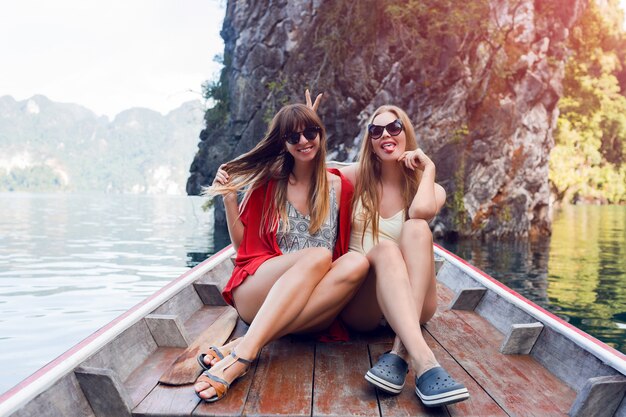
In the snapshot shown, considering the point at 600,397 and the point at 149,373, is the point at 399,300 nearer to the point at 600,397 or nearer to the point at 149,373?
the point at 600,397

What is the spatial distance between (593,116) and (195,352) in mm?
31553

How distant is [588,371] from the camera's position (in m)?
2.38

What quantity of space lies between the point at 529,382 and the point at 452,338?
656 millimetres

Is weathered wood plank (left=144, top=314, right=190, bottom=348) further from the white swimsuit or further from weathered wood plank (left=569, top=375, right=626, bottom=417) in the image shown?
weathered wood plank (left=569, top=375, right=626, bottom=417)

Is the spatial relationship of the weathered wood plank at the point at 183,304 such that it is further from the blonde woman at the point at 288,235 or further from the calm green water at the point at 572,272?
the calm green water at the point at 572,272

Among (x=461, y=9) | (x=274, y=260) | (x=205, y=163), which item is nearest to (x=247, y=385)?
(x=274, y=260)

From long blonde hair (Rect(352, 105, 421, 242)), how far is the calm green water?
4.06m

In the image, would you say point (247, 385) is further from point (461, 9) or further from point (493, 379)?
point (461, 9)

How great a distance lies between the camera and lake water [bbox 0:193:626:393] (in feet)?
20.7

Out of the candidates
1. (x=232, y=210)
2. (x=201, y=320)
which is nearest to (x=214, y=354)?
(x=232, y=210)

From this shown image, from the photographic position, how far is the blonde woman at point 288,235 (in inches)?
96.7

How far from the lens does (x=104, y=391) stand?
1997mm

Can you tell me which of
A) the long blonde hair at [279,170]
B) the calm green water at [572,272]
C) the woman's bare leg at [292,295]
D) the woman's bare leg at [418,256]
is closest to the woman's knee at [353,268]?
the woman's bare leg at [292,295]

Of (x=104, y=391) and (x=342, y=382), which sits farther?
(x=342, y=382)
